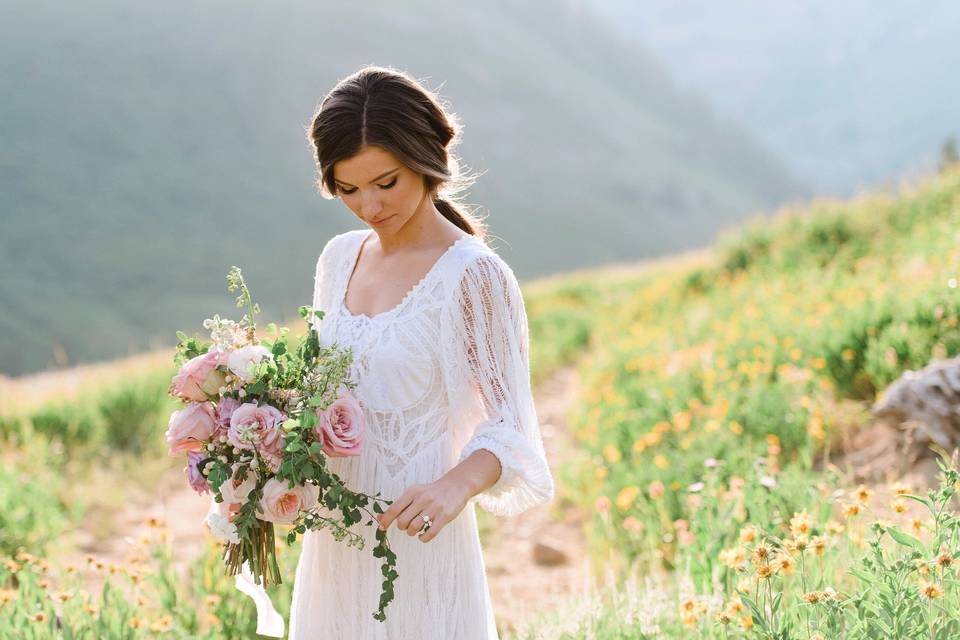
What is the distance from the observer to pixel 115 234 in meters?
62.2

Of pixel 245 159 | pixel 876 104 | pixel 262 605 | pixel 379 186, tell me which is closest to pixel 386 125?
pixel 379 186

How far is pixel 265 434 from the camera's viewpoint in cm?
177

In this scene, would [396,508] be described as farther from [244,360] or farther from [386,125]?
[386,125]

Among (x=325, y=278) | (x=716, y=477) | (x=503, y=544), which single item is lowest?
(x=716, y=477)

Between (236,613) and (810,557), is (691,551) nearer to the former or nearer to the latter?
(810,557)

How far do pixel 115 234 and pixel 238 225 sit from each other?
11.8m

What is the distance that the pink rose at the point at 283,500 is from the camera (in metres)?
1.79

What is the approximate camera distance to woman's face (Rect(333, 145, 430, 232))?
202 cm

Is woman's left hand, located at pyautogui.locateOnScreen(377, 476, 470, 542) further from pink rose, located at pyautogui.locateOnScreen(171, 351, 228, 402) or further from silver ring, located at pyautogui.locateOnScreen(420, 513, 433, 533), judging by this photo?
pink rose, located at pyautogui.locateOnScreen(171, 351, 228, 402)

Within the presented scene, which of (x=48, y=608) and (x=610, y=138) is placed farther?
(x=610, y=138)

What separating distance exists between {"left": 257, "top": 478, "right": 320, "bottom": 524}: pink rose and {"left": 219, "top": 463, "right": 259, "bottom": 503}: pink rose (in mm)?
58

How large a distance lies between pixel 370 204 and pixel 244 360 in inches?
18.7

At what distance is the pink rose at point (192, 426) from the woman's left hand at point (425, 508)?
0.42 m

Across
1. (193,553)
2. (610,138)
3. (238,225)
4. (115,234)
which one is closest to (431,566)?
(193,553)
